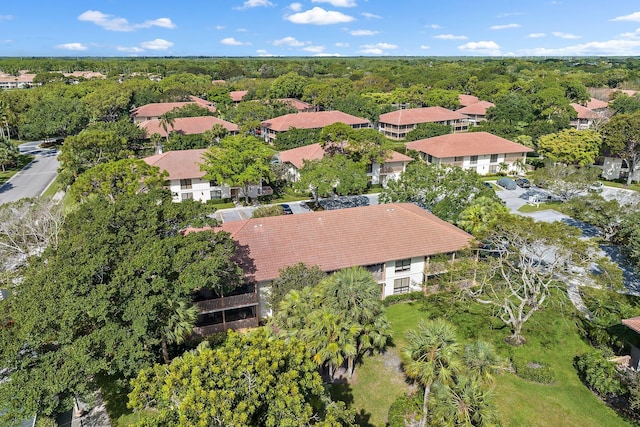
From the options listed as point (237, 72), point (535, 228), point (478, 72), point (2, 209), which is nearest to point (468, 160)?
point (535, 228)

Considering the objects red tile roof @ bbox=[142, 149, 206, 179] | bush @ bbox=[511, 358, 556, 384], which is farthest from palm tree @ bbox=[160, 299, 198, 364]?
red tile roof @ bbox=[142, 149, 206, 179]

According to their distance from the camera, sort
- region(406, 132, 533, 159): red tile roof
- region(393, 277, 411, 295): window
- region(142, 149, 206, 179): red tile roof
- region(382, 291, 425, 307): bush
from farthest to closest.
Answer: region(406, 132, 533, 159): red tile roof < region(142, 149, 206, 179): red tile roof < region(393, 277, 411, 295): window < region(382, 291, 425, 307): bush

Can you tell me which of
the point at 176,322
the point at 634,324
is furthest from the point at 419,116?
the point at 176,322

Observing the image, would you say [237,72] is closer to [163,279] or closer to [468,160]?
[468,160]

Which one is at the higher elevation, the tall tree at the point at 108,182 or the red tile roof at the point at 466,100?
the red tile roof at the point at 466,100

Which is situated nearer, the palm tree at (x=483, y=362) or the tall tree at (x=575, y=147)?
the palm tree at (x=483, y=362)

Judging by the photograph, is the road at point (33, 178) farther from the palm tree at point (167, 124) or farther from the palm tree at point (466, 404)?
the palm tree at point (466, 404)

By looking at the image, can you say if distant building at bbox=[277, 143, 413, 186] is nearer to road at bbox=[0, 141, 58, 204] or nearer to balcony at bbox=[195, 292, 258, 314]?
balcony at bbox=[195, 292, 258, 314]

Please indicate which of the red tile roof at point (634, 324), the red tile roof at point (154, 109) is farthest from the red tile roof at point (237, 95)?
the red tile roof at point (634, 324)
